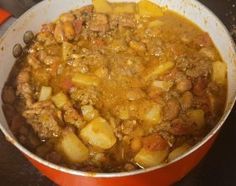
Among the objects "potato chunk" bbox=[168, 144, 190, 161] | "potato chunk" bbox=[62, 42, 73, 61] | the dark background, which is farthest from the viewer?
"potato chunk" bbox=[62, 42, 73, 61]

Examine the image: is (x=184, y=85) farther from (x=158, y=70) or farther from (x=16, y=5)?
(x=16, y=5)

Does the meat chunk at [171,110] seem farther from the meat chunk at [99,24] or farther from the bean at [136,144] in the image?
the meat chunk at [99,24]

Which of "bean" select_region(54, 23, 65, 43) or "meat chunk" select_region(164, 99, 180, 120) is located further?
"bean" select_region(54, 23, 65, 43)

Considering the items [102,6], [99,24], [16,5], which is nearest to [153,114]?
[99,24]

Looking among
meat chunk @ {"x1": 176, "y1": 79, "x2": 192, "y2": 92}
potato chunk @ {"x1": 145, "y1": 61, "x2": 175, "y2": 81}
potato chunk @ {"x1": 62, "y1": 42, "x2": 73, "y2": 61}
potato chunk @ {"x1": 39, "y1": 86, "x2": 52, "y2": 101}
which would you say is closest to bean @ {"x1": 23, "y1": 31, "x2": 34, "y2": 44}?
potato chunk @ {"x1": 62, "y1": 42, "x2": 73, "y2": 61}

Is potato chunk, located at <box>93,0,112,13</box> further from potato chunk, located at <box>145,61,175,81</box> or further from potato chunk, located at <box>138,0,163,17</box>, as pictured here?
potato chunk, located at <box>145,61,175,81</box>

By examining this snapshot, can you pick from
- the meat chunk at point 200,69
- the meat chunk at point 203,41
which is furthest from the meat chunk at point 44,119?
the meat chunk at point 203,41
